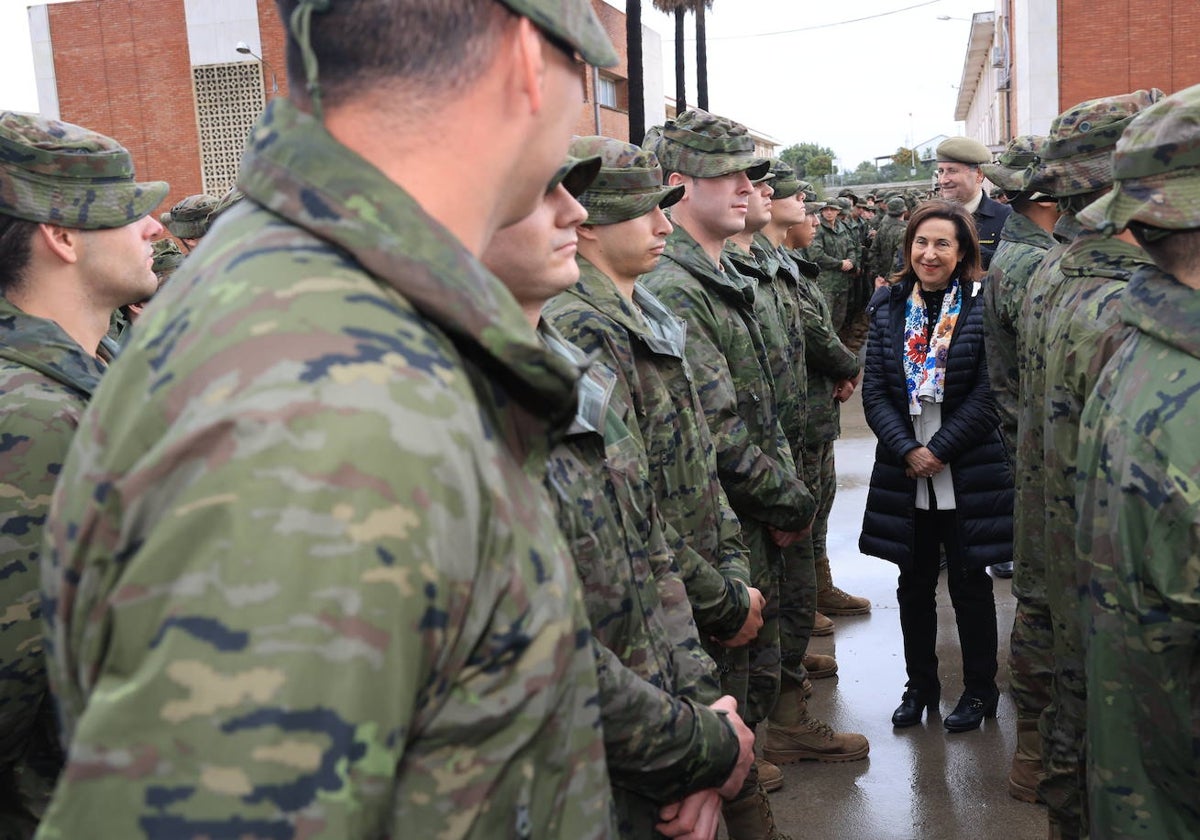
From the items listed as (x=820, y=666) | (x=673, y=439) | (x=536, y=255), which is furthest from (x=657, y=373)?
(x=820, y=666)

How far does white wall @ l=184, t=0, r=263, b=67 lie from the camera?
28766mm

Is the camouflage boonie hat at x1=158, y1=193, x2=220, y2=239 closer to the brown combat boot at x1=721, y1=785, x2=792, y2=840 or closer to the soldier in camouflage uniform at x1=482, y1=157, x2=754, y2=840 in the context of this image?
the brown combat boot at x1=721, y1=785, x2=792, y2=840

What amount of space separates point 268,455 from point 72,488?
0.92ft

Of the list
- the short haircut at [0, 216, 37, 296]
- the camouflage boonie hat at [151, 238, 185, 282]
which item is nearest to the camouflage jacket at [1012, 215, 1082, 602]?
the short haircut at [0, 216, 37, 296]

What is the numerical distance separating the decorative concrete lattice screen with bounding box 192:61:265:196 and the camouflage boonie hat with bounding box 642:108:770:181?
89.0 ft

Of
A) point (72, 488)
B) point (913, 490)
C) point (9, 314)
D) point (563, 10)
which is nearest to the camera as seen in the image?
point (72, 488)

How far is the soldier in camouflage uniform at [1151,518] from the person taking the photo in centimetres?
212

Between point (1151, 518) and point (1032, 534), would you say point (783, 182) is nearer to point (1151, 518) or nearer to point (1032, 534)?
point (1032, 534)

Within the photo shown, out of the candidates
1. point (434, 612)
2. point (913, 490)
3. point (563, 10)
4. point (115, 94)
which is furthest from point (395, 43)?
point (115, 94)

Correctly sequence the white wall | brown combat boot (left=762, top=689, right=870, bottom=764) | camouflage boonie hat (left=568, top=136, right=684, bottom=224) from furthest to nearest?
1. the white wall
2. brown combat boot (left=762, top=689, right=870, bottom=764)
3. camouflage boonie hat (left=568, top=136, right=684, bottom=224)

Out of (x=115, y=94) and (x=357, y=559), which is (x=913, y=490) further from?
(x=115, y=94)

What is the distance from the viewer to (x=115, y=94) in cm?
3041

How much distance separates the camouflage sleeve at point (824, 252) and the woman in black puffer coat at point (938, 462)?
678cm

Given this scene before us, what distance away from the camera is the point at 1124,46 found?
88.7ft
